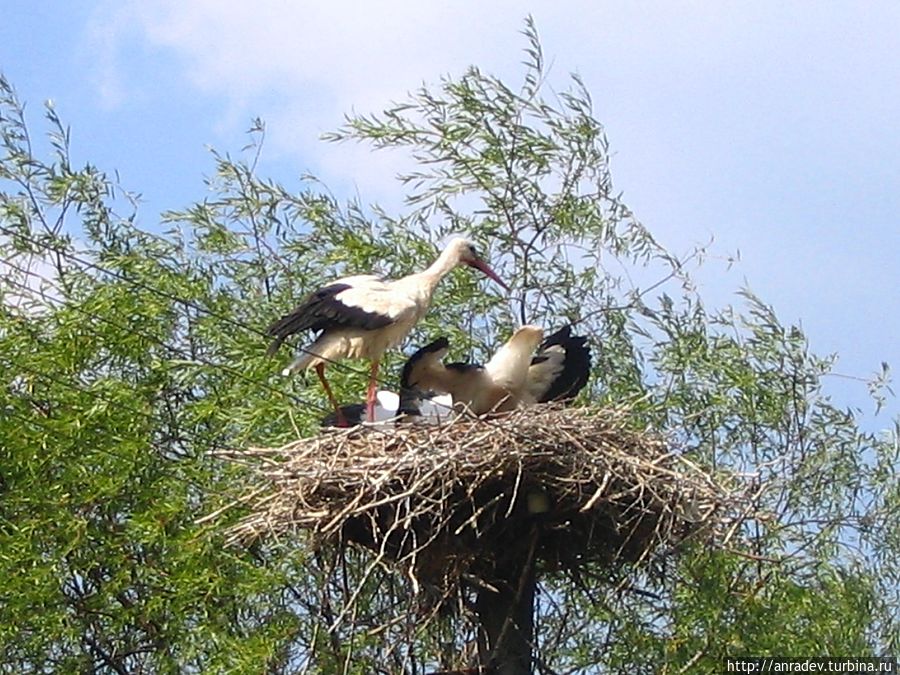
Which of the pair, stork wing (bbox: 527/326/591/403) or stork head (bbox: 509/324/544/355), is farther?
stork wing (bbox: 527/326/591/403)

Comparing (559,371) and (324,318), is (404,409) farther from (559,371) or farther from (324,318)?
(559,371)

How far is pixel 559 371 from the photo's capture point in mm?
9242

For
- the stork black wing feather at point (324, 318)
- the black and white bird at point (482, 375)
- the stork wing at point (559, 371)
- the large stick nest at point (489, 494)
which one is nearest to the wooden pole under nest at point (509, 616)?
the large stick nest at point (489, 494)

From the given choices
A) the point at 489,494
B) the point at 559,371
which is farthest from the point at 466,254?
the point at 489,494

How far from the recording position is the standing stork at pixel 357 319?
29.0 ft

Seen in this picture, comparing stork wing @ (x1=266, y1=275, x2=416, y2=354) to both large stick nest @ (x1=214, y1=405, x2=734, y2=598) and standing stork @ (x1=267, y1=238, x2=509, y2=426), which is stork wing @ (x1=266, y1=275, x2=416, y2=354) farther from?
large stick nest @ (x1=214, y1=405, x2=734, y2=598)

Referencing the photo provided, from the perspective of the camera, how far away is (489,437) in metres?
7.46

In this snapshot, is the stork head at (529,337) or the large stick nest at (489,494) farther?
the stork head at (529,337)

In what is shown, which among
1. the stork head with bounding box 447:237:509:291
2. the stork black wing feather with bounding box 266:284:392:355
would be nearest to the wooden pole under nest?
the stork black wing feather with bounding box 266:284:392:355

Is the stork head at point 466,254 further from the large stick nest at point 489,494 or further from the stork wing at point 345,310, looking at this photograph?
the large stick nest at point 489,494

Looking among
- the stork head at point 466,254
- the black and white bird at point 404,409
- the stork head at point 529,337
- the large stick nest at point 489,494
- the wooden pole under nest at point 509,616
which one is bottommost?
the wooden pole under nest at point 509,616

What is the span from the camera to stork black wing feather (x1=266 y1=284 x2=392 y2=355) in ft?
28.8

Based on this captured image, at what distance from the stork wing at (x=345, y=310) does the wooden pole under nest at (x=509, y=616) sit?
1550 millimetres

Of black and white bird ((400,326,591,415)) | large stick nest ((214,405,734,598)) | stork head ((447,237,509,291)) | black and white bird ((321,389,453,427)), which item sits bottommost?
large stick nest ((214,405,734,598))
